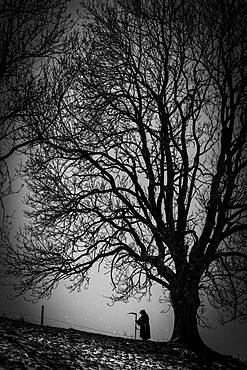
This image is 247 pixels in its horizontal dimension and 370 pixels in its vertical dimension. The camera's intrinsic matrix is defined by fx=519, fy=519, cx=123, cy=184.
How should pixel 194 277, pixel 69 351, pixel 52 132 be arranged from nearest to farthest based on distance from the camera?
pixel 69 351 → pixel 194 277 → pixel 52 132

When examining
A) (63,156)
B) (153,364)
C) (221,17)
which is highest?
(221,17)

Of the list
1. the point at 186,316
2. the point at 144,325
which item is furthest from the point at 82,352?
the point at 144,325

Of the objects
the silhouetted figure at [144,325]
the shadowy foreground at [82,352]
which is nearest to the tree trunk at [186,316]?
the shadowy foreground at [82,352]

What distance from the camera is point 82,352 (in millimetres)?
12133

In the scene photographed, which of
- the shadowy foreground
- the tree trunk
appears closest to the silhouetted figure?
the tree trunk

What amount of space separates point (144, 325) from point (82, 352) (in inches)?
236

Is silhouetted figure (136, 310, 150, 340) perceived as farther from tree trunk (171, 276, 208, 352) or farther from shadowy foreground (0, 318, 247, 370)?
shadowy foreground (0, 318, 247, 370)

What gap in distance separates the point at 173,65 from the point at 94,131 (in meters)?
3.32

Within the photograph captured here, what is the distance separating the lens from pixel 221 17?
1569 cm

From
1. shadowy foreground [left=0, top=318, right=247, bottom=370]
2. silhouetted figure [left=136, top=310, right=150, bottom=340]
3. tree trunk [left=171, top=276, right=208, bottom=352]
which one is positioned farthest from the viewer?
silhouetted figure [left=136, top=310, right=150, bottom=340]

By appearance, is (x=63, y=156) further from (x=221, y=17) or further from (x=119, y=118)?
(x=221, y=17)

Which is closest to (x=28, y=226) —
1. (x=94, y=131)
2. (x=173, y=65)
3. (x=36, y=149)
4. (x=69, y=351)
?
(x=36, y=149)

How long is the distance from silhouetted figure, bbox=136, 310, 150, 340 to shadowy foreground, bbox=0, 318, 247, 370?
2582 mm

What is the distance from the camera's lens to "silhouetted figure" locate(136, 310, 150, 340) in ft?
57.8
